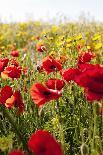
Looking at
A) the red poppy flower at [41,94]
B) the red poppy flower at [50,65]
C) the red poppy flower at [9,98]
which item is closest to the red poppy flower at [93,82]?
the red poppy flower at [41,94]

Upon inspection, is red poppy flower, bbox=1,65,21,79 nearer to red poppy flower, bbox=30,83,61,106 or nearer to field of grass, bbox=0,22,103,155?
Result: field of grass, bbox=0,22,103,155

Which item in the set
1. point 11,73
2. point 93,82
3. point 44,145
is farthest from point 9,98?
point 44,145

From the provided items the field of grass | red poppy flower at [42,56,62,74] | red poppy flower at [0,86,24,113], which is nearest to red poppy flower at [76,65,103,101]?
the field of grass

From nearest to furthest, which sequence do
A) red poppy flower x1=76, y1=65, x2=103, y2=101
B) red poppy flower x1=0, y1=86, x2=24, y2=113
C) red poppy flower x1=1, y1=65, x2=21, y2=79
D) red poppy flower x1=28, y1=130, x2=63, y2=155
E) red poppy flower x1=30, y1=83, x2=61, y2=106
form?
red poppy flower x1=28, y1=130, x2=63, y2=155 < red poppy flower x1=76, y1=65, x2=103, y2=101 < red poppy flower x1=30, y1=83, x2=61, y2=106 < red poppy flower x1=0, y1=86, x2=24, y2=113 < red poppy flower x1=1, y1=65, x2=21, y2=79

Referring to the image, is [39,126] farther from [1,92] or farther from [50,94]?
[50,94]

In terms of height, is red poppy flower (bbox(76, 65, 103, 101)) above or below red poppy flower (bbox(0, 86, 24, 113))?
above

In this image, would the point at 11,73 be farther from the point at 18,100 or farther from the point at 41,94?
the point at 41,94
